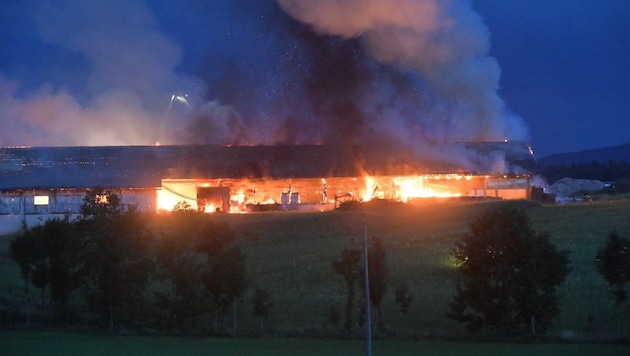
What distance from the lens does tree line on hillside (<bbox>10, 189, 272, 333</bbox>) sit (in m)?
25.5

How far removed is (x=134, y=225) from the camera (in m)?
27.7

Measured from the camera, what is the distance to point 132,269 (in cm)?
2659

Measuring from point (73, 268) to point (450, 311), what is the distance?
13.3 m

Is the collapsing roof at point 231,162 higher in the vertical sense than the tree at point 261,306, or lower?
higher

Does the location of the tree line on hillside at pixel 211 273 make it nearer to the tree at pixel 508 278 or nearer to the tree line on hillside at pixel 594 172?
the tree at pixel 508 278

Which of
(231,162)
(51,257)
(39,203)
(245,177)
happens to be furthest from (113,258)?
(231,162)

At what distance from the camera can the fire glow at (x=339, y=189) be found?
53469mm

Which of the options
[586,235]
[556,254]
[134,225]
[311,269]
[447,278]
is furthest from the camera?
[586,235]

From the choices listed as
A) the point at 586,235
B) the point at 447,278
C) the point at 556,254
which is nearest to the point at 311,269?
the point at 447,278

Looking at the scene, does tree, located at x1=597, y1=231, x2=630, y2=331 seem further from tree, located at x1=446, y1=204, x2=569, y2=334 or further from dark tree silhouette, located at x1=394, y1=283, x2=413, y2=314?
dark tree silhouette, located at x1=394, y1=283, x2=413, y2=314

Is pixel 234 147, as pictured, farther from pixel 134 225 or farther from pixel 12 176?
pixel 134 225

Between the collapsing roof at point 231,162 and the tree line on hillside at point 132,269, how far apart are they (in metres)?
23.2

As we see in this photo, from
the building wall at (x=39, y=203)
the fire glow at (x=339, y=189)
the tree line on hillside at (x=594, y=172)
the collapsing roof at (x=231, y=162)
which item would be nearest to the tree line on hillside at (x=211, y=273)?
the building wall at (x=39, y=203)

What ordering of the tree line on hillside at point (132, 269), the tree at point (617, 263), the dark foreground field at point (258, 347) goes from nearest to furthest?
the dark foreground field at point (258, 347) < the tree at point (617, 263) < the tree line on hillside at point (132, 269)
